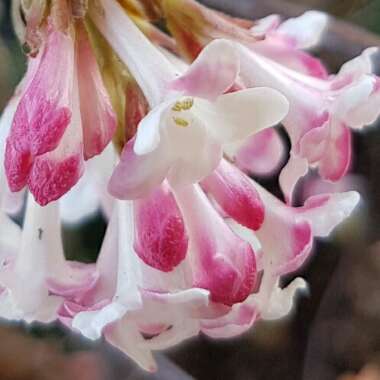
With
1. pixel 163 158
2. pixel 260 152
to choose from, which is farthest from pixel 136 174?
pixel 260 152

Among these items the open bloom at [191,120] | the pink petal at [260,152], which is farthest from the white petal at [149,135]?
the pink petal at [260,152]

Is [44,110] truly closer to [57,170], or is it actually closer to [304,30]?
[57,170]

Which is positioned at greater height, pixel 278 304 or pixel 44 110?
pixel 44 110

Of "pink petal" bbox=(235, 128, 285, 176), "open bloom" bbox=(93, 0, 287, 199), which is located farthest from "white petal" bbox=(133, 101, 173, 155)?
"pink petal" bbox=(235, 128, 285, 176)

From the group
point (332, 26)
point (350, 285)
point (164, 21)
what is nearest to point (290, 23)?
point (164, 21)

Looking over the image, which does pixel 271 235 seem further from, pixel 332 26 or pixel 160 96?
pixel 332 26

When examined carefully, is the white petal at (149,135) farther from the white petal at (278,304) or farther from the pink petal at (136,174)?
the white petal at (278,304)

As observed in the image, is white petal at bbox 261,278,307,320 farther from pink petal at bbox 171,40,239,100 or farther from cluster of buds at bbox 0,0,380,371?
pink petal at bbox 171,40,239,100
